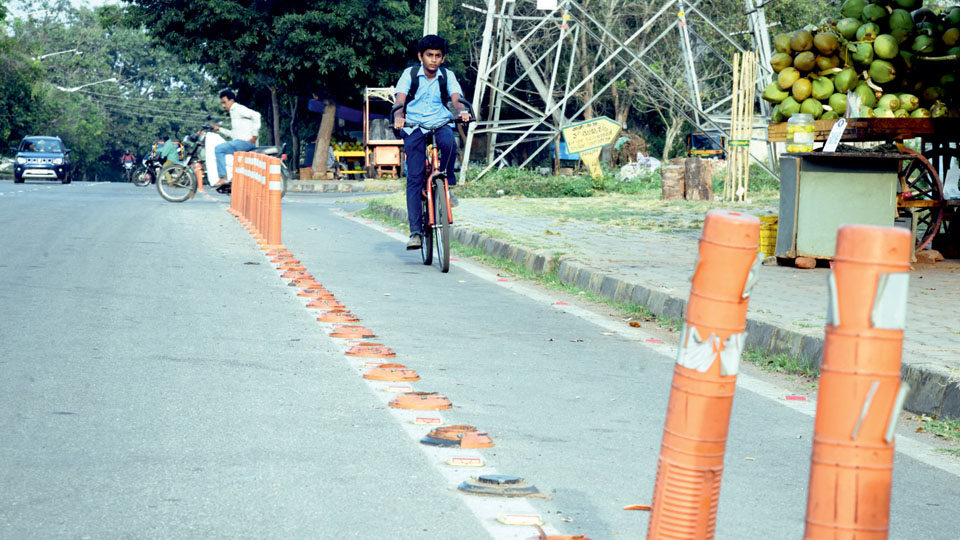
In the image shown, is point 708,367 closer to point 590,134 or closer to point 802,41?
point 802,41

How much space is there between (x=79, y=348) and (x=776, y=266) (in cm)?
641

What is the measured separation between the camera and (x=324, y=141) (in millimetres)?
39781

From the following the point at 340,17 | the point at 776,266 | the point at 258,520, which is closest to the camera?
the point at 258,520

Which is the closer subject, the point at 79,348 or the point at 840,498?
the point at 840,498

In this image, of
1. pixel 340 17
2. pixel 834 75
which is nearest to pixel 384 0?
pixel 340 17

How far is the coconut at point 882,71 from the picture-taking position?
36.0 feet

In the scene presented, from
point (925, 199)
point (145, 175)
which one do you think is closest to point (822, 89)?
point (925, 199)

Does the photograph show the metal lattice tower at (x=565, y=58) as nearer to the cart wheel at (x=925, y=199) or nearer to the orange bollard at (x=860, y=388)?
the cart wheel at (x=925, y=199)

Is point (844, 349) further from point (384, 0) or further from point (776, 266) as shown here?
point (384, 0)

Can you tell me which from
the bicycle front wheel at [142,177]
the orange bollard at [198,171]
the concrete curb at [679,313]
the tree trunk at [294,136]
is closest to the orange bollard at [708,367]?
the concrete curb at [679,313]

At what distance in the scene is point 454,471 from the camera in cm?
444

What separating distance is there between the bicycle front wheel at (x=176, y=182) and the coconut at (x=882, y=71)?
14.4m

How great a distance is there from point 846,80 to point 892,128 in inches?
28.5

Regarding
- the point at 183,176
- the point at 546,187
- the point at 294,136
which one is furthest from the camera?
the point at 294,136
